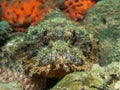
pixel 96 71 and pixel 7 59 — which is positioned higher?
pixel 96 71

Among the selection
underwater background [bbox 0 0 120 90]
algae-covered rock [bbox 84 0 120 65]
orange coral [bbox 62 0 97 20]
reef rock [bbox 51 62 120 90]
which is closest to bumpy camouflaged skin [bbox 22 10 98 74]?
underwater background [bbox 0 0 120 90]

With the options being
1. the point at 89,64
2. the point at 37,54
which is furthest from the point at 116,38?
the point at 37,54

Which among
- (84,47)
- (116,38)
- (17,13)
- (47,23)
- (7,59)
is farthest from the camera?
(17,13)

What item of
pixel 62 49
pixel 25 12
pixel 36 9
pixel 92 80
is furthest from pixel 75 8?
pixel 92 80

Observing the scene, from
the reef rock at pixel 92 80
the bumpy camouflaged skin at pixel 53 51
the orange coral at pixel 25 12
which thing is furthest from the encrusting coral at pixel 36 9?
the reef rock at pixel 92 80

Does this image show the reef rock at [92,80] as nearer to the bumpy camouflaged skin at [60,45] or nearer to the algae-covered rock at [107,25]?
the bumpy camouflaged skin at [60,45]

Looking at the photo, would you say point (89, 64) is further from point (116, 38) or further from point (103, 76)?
point (116, 38)
